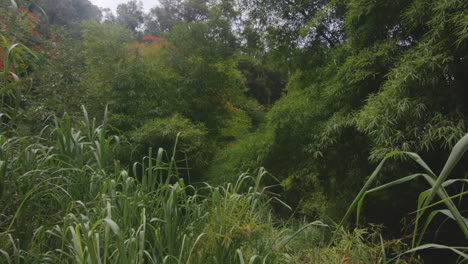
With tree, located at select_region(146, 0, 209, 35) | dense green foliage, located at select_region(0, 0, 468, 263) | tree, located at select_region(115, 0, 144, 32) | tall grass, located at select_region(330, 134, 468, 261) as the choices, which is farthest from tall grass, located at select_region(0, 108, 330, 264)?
tree, located at select_region(115, 0, 144, 32)

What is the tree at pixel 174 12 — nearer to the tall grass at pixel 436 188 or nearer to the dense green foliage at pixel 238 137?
the dense green foliage at pixel 238 137

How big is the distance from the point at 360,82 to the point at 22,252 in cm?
265

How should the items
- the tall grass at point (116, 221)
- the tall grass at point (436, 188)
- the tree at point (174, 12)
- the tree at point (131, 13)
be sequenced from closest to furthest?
1. the tall grass at point (436, 188)
2. the tall grass at point (116, 221)
3. the tree at point (174, 12)
4. the tree at point (131, 13)

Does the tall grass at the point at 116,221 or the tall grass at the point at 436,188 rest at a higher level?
the tall grass at the point at 436,188

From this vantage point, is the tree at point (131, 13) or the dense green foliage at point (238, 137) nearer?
the dense green foliage at point (238, 137)

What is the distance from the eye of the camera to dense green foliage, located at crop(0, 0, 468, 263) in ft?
4.10

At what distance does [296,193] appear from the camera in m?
3.72

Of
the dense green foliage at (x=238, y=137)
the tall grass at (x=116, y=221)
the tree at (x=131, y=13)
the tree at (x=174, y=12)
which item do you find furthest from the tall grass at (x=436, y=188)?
the tree at (x=131, y=13)

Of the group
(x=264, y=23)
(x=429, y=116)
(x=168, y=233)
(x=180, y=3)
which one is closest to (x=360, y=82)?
(x=429, y=116)

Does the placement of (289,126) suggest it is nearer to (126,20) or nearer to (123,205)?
(123,205)

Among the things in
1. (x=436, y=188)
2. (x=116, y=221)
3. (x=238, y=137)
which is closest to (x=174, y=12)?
(x=238, y=137)

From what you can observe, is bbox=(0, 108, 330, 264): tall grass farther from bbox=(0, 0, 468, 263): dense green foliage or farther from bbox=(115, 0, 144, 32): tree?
bbox=(115, 0, 144, 32): tree

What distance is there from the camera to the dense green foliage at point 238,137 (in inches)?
49.3

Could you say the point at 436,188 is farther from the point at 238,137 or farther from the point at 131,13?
the point at 131,13
